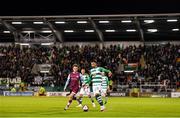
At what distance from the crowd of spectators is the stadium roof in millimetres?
2532

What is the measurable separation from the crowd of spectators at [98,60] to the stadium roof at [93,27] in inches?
99.7

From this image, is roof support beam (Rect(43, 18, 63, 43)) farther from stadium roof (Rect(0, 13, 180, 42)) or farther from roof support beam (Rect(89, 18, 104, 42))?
roof support beam (Rect(89, 18, 104, 42))

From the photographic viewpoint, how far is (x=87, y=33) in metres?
67.8

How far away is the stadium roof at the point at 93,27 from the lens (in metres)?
58.3

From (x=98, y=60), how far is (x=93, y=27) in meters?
5.47

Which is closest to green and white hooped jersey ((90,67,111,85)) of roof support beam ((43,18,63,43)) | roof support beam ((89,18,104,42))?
roof support beam ((89,18,104,42))

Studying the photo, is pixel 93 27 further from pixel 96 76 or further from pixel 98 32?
pixel 96 76

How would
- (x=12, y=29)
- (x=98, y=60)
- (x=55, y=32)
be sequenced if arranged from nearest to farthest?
(x=98, y=60) < (x=12, y=29) < (x=55, y=32)

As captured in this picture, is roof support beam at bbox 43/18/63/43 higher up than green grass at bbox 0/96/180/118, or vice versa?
roof support beam at bbox 43/18/63/43

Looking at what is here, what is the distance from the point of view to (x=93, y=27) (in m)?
63.4

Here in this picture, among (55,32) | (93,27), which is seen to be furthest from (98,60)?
(55,32)

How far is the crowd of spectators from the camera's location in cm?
5731

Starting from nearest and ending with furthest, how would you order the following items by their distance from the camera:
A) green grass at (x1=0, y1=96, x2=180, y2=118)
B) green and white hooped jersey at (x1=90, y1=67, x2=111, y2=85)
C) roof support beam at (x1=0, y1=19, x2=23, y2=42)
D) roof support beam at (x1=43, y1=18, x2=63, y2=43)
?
green grass at (x1=0, y1=96, x2=180, y2=118)
green and white hooped jersey at (x1=90, y1=67, x2=111, y2=85)
roof support beam at (x1=43, y1=18, x2=63, y2=43)
roof support beam at (x1=0, y1=19, x2=23, y2=42)
